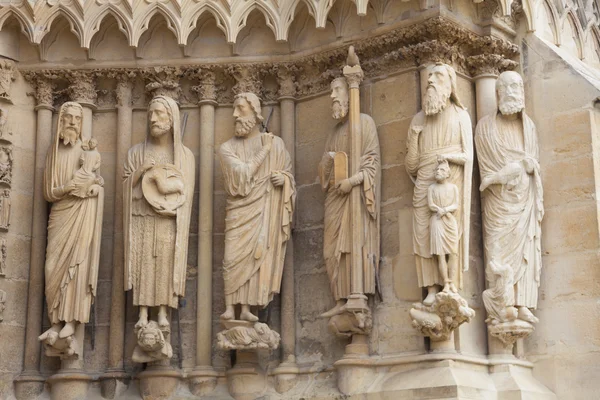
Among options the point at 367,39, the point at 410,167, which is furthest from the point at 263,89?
the point at 410,167

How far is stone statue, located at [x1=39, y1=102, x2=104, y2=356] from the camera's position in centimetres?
1059

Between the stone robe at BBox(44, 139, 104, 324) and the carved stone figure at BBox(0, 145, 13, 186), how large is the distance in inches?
15.4

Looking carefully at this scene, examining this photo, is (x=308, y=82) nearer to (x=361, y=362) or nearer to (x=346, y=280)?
(x=346, y=280)

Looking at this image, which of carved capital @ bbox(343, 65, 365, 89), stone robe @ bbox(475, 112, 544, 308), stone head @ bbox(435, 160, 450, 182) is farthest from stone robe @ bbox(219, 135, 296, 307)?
stone robe @ bbox(475, 112, 544, 308)

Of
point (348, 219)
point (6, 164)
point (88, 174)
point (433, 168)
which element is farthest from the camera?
point (6, 164)

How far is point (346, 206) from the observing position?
1040 cm

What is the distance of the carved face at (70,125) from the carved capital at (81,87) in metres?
0.37

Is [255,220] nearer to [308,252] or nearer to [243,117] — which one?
[308,252]

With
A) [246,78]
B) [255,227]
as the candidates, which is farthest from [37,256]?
[246,78]

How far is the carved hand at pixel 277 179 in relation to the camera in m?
10.6

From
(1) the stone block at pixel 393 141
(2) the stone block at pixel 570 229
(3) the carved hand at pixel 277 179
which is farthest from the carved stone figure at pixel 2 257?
(2) the stone block at pixel 570 229

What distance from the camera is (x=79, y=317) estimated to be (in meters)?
10.6

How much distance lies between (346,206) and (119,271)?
2.17 metres

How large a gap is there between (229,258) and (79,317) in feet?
4.59
